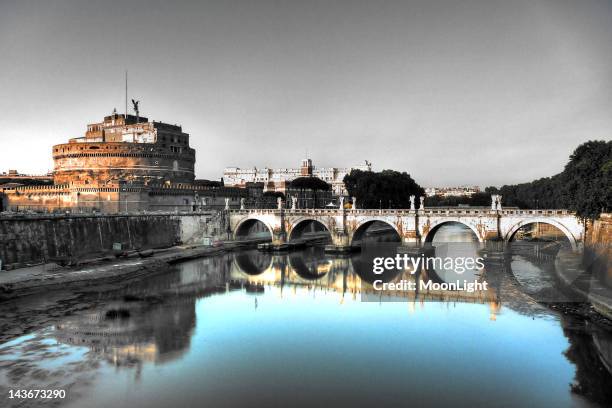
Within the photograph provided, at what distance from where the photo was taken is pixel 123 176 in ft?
189

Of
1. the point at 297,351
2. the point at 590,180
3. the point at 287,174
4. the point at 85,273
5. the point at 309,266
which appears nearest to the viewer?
the point at 297,351

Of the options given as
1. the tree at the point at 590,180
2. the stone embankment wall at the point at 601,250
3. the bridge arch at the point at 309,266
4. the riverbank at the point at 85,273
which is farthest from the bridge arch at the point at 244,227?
the stone embankment wall at the point at 601,250

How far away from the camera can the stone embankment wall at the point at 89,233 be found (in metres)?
30.3

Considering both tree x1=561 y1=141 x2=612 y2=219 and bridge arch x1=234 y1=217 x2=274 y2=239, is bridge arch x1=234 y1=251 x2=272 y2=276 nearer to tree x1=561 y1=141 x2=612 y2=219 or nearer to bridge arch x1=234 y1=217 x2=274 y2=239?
bridge arch x1=234 y1=217 x2=274 y2=239

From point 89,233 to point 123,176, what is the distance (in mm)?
22271

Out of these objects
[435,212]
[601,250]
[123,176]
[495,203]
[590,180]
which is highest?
[123,176]

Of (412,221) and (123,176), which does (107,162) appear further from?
(412,221)

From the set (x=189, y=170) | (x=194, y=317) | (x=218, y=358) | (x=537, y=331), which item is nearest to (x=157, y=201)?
(x=189, y=170)

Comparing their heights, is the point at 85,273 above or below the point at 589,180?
below

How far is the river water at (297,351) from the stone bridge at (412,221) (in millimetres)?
11195

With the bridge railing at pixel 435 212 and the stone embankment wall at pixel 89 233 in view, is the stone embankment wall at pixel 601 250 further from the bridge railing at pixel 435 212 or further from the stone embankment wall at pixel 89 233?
the stone embankment wall at pixel 89 233

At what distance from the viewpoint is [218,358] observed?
17.5m

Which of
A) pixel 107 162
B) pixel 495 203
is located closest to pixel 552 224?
pixel 495 203

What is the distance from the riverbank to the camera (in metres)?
25.2
